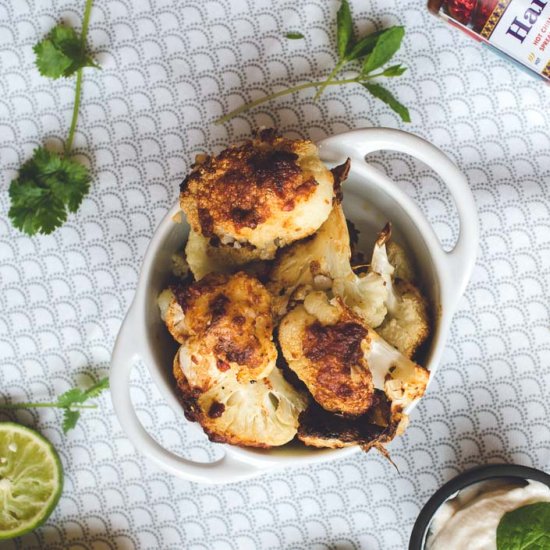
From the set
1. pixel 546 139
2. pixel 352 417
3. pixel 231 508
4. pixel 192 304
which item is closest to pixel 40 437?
pixel 231 508

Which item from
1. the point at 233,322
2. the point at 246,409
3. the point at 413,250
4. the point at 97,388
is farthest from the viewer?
the point at 97,388

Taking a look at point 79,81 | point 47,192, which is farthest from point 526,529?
point 79,81

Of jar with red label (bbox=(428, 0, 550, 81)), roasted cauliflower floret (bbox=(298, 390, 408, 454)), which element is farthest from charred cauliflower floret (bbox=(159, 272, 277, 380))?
jar with red label (bbox=(428, 0, 550, 81))

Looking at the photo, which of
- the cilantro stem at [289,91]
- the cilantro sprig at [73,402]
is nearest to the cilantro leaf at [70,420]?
the cilantro sprig at [73,402]

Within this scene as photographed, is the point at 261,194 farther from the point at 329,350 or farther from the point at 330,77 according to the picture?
the point at 330,77

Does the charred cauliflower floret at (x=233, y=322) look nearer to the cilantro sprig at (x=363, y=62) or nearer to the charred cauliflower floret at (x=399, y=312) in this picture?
the charred cauliflower floret at (x=399, y=312)

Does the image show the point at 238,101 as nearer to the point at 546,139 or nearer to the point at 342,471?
the point at 546,139

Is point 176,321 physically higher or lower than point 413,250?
lower
